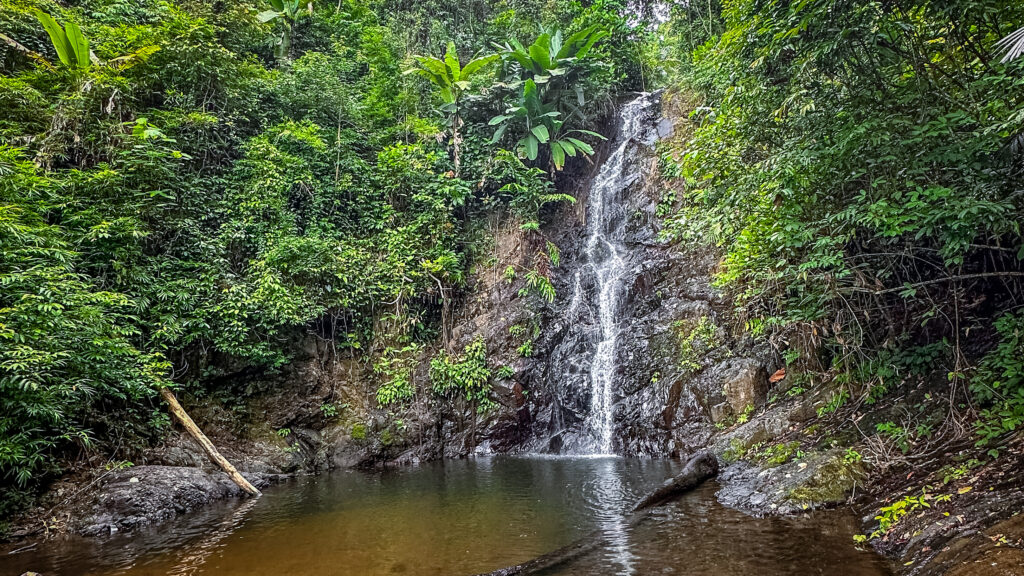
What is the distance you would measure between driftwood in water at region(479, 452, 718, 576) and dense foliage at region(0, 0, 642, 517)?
20.8 feet

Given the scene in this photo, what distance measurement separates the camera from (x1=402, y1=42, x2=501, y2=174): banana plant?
13.9 metres

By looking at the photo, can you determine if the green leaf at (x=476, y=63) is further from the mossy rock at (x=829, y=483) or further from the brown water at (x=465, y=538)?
the mossy rock at (x=829, y=483)

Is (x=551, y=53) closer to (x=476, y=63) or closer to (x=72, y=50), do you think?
(x=476, y=63)

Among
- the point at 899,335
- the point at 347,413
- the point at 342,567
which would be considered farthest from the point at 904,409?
the point at 347,413

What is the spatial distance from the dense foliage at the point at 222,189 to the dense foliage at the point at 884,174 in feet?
27.1

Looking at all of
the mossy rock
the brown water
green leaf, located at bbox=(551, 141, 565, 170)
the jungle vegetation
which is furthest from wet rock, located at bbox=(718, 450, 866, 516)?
green leaf, located at bbox=(551, 141, 565, 170)

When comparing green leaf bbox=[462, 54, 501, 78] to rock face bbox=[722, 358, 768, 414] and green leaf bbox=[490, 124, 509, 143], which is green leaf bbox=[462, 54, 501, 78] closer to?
green leaf bbox=[490, 124, 509, 143]

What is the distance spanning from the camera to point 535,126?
49.3ft

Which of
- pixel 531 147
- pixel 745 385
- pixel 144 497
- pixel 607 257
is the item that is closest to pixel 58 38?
pixel 144 497

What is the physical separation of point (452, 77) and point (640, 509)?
40.8ft

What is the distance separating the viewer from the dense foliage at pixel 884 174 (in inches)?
173

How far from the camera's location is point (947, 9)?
4367 mm

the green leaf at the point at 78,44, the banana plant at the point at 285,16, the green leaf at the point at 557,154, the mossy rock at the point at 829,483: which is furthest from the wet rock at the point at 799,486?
the banana plant at the point at 285,16

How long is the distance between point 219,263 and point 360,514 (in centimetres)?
700
